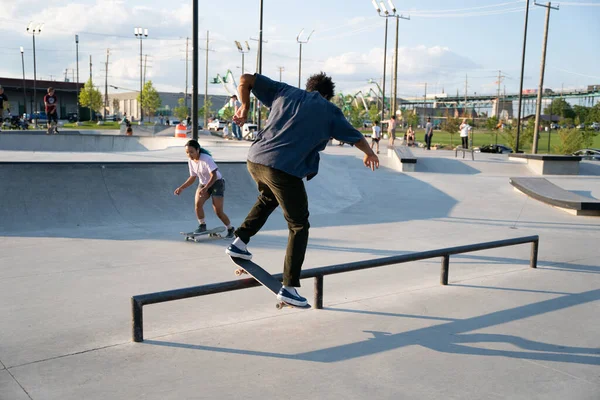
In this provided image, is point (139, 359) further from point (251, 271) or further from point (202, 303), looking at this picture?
point (202, 303)

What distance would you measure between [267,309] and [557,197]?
10118 mm

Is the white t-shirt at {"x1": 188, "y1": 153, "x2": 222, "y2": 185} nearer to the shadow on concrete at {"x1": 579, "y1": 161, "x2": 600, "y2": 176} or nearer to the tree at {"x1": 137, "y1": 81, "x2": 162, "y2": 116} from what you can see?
the shadow on concrete at {"x1": 579, "y1": 161, "x2": 600, "y2": 176}

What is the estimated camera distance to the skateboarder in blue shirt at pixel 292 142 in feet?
12.4

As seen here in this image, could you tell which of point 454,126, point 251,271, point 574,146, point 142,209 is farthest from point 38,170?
point 454,126

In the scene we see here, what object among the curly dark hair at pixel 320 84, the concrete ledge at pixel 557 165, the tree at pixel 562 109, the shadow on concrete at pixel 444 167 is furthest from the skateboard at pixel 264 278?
the tree at pixel 562 109

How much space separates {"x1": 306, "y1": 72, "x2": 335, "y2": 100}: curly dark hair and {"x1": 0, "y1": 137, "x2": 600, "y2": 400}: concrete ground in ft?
6.01

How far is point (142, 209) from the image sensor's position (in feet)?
32.6

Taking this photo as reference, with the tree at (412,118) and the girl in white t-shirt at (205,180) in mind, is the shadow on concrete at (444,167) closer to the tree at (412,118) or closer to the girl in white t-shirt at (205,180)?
the girl in white t-shirt at (205,180)

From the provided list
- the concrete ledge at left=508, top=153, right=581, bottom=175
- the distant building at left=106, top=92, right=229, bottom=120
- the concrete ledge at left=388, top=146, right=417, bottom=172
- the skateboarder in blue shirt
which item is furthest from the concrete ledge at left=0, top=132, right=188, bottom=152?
the distant building at left=106, top=92, right=229, bottom=120

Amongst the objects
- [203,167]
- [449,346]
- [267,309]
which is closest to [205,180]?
[203,167]

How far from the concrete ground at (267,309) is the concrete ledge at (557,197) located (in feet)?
3.93

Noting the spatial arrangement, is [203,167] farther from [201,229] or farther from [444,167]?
[444,167]

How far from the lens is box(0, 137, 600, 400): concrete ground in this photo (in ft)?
10.7

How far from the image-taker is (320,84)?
4066mm
